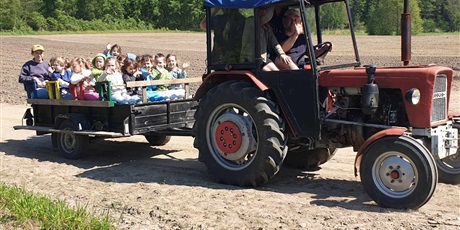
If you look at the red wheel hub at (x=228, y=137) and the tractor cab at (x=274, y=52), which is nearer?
the tractor cab at (x=274, y=52)

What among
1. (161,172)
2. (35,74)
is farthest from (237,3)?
(35,74)

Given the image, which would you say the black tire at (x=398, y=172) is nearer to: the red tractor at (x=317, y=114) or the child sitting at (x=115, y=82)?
the red tractor at (x=317, y=114)

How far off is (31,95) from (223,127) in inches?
163

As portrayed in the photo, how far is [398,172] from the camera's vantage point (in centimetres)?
582

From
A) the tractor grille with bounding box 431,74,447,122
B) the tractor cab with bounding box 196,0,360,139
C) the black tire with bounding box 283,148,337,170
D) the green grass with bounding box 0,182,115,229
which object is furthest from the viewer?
→ the black tire with bounding box 283,148,337,170

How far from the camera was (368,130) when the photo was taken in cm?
646

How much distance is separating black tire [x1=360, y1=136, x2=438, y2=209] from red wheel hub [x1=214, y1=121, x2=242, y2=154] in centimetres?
155

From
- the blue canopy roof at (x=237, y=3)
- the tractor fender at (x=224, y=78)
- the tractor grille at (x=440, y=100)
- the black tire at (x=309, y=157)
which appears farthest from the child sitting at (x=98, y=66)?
the tractor grille at (x=440, y=100)

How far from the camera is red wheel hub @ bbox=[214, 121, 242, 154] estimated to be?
692cm

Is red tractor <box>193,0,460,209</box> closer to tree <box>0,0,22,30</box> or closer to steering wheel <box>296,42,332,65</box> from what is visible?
steering wheel <box>296,42,332,65</box>

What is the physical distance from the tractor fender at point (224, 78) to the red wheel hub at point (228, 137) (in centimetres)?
56

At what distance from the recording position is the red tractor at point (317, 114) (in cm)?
590

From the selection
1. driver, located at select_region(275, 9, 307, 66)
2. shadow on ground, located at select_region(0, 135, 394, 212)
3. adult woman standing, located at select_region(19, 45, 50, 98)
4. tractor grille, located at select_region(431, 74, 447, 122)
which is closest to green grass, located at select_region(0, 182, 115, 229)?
shadow on ground, located at select_region(0, 135, 394, 212)

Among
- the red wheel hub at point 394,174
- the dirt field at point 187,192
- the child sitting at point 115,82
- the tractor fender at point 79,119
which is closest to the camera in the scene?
the dirt field at point 187,192
